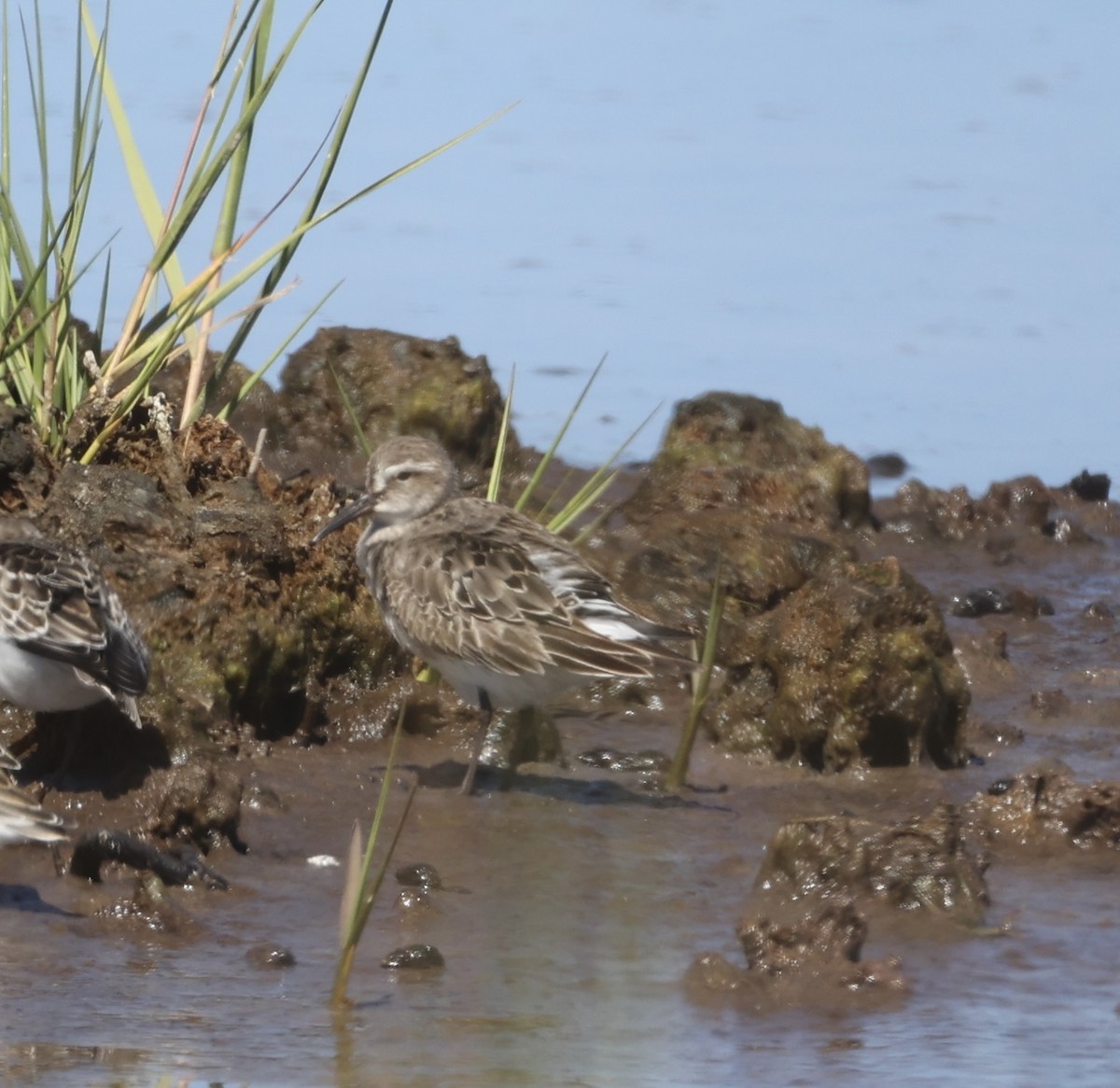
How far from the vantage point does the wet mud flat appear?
621cm

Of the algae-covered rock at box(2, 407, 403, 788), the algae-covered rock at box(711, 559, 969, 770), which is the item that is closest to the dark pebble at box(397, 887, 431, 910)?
the algae-covered rock at box(2, 407, 403, 788)

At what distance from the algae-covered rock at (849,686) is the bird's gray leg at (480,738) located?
1049 millimetres

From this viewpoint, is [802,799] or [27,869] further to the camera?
[802,799]

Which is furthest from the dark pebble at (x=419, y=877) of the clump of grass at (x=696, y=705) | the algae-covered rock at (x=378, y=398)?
the algae-covered rock at (x=378, y=398)

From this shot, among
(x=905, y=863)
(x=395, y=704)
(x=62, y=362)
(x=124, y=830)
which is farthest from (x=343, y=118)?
(x=905, y=863)

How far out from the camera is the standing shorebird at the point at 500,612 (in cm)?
841

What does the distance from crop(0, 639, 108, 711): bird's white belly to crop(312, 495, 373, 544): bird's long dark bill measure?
1.54 m

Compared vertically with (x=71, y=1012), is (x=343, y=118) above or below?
above

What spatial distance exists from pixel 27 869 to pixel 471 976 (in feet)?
5.20

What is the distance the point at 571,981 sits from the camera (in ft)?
22.1

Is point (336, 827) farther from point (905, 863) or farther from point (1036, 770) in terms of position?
point (1036, 770)

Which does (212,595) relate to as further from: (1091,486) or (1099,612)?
(1091,486)

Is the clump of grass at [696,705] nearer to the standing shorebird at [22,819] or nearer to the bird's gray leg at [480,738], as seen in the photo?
the bird's gray leg at [480,738]

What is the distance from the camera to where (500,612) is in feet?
28.0
